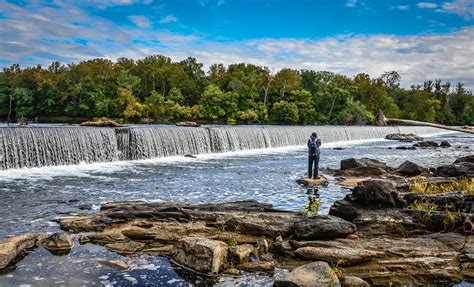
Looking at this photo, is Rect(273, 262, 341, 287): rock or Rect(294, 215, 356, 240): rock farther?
Rect(294, 215, 356, 240): rock

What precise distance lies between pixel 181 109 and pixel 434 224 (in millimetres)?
63490

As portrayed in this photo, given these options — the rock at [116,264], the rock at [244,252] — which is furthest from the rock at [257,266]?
the rock at [116,264]

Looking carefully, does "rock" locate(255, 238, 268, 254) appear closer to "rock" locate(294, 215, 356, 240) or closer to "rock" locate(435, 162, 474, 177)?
"rock" locate(294, 215, 356, 240)

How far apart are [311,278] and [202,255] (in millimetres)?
2073

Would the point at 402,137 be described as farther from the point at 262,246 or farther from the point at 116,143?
the point at 262,246

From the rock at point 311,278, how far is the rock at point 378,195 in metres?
4.53

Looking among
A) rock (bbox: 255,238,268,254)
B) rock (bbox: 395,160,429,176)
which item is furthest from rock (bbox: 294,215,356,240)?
rock (bbox: 395,160,429,176)

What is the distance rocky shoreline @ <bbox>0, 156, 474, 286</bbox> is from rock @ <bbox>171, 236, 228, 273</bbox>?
0.06ft

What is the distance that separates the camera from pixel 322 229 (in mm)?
8914

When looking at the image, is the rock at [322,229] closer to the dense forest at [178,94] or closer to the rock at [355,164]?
the rock at [355,164]

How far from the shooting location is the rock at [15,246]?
7.54 meters

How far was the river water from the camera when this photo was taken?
284 inches

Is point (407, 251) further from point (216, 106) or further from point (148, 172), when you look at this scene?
point (216, 106)

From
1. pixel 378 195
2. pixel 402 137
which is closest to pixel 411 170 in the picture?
pixel 378 195
